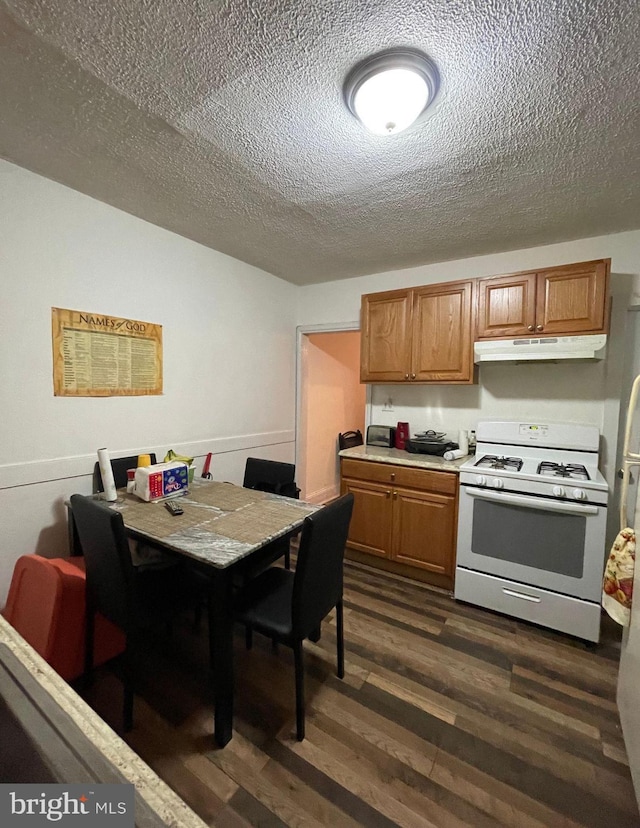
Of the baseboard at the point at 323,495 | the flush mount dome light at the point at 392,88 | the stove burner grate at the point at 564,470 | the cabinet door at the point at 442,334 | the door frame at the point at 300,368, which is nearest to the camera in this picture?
the flush mount dome light at the point at 392,88

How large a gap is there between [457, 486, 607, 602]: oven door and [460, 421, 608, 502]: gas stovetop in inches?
3.0

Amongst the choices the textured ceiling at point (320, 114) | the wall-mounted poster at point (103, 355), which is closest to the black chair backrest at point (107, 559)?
the wall-mounted poster at point (103, 355)

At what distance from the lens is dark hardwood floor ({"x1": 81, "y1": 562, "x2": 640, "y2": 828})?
3.97 ft

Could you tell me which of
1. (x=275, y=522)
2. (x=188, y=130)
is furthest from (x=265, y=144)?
→ (x=275, y=522)

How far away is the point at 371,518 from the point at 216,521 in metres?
1.53

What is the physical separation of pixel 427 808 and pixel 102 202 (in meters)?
3.20

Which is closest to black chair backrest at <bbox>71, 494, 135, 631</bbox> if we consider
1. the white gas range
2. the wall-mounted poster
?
the wall-mounted poster

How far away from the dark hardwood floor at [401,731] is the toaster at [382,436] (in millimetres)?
1453

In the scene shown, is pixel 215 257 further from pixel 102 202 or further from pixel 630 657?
pixel 630 657

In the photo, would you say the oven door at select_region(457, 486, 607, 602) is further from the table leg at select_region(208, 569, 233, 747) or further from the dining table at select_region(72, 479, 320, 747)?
the table leg at select_region(208, 569, 233, 747)

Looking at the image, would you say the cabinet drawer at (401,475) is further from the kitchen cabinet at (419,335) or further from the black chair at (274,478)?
the kitchen cabinet at (419,335)

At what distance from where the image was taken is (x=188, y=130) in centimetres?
146

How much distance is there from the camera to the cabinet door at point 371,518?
2728 mm

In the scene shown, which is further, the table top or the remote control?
the remote control
